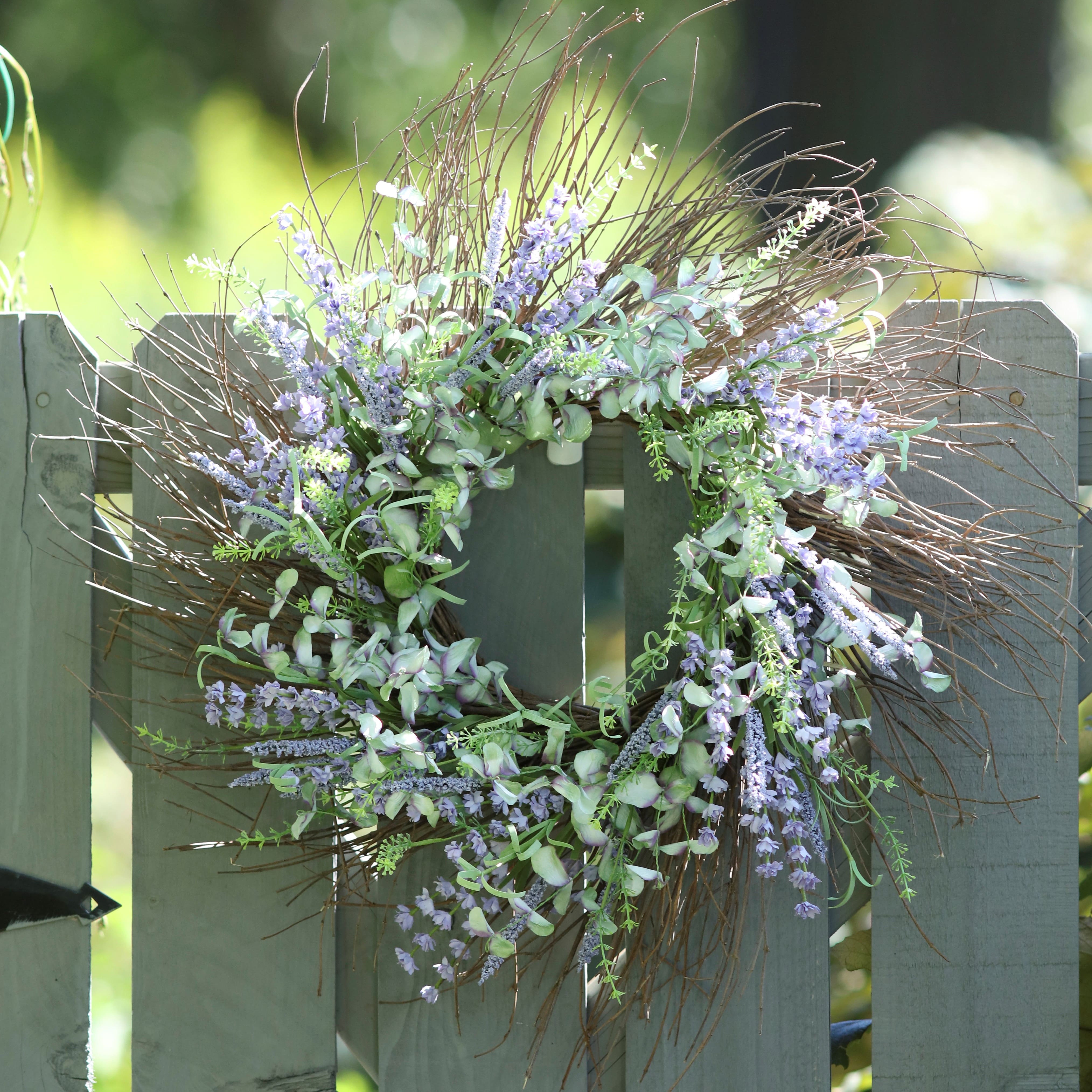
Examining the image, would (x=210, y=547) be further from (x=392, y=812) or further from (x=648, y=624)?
(x=648, y=624)

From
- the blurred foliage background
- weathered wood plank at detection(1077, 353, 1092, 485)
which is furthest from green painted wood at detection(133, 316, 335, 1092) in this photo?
weathered wood plank at detection(1077, 353, 1092, 485)

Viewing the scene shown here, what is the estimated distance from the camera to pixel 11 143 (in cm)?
350

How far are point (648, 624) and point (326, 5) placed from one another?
4629mm

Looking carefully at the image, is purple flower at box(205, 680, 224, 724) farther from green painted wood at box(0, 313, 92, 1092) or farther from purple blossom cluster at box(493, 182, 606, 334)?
purple blossom cluster at box(493, 182, 606, 334)

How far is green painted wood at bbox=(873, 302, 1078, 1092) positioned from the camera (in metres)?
1.14

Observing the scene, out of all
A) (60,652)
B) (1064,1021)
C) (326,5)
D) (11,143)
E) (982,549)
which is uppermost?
(326,5)

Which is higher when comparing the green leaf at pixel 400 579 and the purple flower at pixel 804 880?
the green leaf at pixel 400 579

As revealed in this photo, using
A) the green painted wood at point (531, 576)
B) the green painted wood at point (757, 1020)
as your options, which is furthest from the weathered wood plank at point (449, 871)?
the green painted wood at point (757, 1020)

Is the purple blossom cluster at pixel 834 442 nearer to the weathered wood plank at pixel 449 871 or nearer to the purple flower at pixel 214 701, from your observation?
the weathered wood plank at pixel 449 871

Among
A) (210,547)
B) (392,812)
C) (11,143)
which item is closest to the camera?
(392,812)

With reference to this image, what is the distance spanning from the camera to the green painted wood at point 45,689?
1121 millimetres

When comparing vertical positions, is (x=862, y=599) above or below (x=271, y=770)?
above

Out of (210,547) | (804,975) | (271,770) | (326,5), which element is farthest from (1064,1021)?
(326,5)

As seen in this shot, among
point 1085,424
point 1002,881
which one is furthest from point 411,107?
point 1002,881
